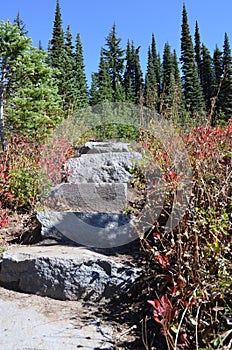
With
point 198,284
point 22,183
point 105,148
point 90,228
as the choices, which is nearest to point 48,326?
point 198,284

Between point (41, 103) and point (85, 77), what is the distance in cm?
1439

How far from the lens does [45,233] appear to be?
316 centimetres

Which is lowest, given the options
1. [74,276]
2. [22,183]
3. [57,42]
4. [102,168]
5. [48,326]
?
[48,326]

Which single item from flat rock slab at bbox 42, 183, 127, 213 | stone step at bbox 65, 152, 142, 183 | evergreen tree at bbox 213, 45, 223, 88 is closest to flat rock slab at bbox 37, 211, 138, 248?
flat rock slab at bbox 42, 183, 127, 213

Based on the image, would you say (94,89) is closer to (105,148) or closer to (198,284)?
(105,148)

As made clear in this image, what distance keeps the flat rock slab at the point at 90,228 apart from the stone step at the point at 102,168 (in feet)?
3.97

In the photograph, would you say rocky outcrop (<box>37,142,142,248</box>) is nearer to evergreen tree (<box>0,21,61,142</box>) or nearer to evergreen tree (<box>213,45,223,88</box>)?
evergreen tree (<box>0,21,61,142</box>)

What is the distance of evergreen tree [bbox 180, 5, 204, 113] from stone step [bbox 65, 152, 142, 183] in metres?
11.0

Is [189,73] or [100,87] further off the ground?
[189,73]

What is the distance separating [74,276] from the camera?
8.09ft

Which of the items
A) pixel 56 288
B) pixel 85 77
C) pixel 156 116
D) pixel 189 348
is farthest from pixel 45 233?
pixel 85 77

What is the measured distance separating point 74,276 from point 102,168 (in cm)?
213

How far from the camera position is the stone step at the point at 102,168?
14.3ft

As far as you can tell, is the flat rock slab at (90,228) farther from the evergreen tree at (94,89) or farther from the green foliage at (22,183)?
the evergreen tree at (94,89)
